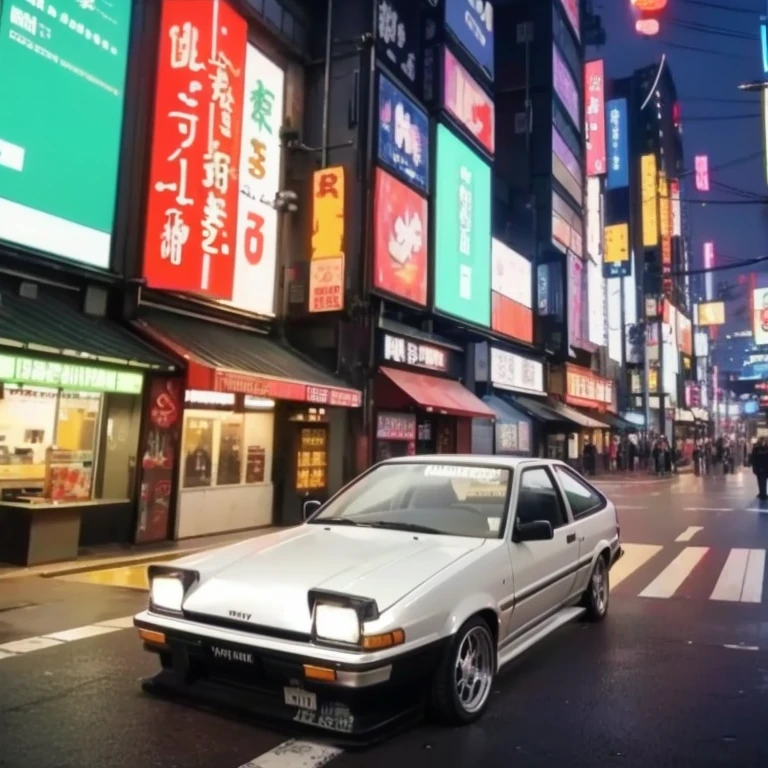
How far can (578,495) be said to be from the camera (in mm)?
6781

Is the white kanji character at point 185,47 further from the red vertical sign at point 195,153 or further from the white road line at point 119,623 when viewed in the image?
the white road line at point 119,623

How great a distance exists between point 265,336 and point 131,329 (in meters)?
4.23

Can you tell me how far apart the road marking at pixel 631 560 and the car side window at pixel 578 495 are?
2.36 meters

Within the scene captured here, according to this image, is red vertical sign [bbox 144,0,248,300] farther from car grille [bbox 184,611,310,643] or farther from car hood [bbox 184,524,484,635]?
car grille [bbox 184,611,310,643]

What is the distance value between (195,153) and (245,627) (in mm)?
10925

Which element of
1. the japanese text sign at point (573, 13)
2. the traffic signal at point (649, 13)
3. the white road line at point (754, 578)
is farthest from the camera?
the japanese text sign at point (573, 13)

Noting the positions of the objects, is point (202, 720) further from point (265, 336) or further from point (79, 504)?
point (265, 336)

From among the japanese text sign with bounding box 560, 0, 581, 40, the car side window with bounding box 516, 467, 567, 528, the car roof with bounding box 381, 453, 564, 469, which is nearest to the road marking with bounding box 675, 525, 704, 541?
the car side window with bounding box 516, 467, 567, 528

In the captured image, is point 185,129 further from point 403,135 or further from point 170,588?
point 170,588

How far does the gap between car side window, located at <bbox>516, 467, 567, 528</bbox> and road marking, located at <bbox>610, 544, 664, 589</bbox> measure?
137 inches

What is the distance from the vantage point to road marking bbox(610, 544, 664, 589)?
9.59 m

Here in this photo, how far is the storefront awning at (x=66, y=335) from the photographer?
9318mm

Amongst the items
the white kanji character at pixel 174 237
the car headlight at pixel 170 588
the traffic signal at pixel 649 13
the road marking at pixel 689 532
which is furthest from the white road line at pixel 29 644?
the traffic signal at pixel 649 13

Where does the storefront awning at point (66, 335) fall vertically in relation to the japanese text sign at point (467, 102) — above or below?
below
